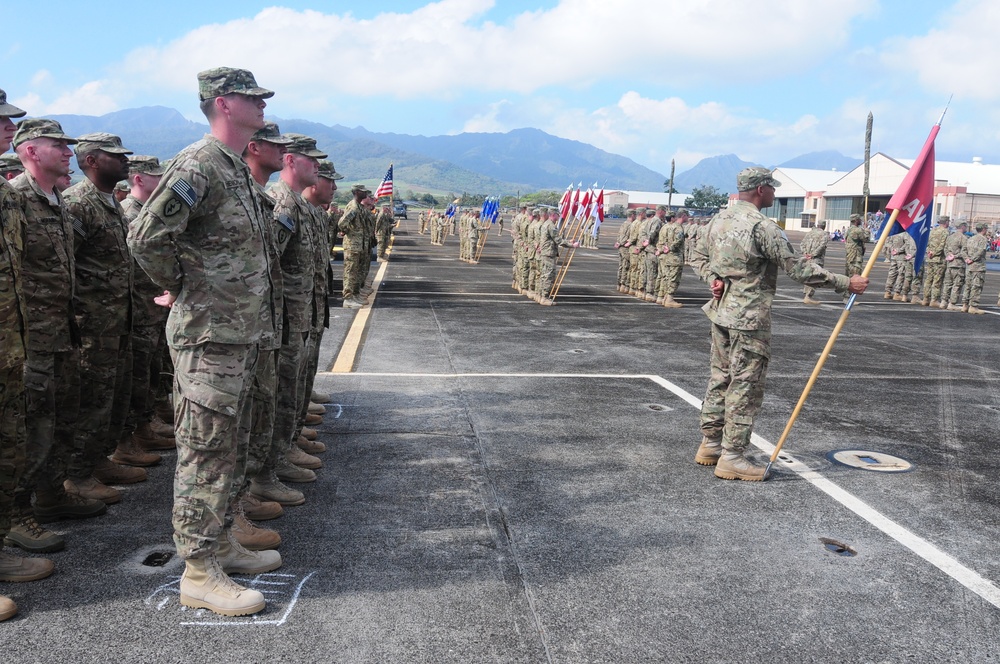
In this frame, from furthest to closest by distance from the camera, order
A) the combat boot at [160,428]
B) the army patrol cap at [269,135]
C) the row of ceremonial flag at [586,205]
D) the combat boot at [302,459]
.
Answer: the row of ceremonial flag at [586,205] → the combat boot at [160,428] → the combat boot at [302,459] → the army patrol cap at [269,135]

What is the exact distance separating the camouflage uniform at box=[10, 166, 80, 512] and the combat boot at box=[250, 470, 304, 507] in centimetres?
105

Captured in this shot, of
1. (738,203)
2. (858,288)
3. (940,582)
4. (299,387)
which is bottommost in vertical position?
(940,582)

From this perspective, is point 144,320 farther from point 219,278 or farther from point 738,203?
point 738,203

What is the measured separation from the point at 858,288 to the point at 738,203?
3.32ft

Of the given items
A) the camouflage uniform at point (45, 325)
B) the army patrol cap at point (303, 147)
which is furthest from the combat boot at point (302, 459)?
the army patrol cap at point (303, 147)

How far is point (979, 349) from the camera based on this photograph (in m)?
11.6

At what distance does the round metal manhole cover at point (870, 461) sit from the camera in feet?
18.8

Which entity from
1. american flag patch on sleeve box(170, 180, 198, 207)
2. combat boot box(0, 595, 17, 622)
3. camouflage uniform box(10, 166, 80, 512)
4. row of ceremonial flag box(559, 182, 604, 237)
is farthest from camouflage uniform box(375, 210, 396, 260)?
combat boot box(0, 595, 17, 622)

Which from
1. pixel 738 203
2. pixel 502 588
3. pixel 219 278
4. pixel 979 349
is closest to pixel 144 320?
pixel 219 278

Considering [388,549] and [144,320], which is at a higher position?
[144,320]

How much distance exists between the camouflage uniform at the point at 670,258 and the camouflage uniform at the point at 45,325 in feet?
43.1

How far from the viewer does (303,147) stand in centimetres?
507

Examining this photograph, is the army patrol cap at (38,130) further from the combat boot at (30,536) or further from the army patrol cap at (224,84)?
the combat boot at (30,536)

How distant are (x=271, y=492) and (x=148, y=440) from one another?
157 cm
